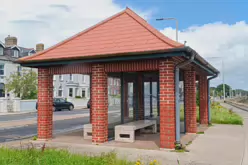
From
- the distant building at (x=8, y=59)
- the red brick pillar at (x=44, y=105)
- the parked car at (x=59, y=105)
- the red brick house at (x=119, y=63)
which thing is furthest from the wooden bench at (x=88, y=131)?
the distant building at (x=8, y=59)

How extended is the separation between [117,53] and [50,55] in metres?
2.96

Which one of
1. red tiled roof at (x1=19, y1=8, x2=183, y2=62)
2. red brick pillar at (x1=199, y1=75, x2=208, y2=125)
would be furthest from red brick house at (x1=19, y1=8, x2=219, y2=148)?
red brick pillar at (x1=199, y1=75, x2=208, y2=125)

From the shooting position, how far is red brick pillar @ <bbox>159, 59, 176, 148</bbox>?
8.11 meters

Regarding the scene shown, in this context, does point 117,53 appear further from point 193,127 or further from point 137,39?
point 193,127

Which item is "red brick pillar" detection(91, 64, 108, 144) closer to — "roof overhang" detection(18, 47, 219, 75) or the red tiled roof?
"roof overhang" detection(18, 47, 219, 75)

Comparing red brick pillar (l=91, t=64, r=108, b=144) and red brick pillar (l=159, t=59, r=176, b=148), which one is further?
red brick pillar (l=91, t=64, r=108, b=144)

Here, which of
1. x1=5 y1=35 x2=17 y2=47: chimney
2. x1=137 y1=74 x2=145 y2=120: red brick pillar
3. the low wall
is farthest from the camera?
the low wall

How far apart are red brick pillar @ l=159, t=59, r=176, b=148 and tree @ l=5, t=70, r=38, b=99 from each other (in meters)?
28.7

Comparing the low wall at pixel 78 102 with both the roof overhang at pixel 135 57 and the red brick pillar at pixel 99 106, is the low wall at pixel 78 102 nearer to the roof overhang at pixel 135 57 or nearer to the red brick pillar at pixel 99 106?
the roof overhang at pixel 135 57

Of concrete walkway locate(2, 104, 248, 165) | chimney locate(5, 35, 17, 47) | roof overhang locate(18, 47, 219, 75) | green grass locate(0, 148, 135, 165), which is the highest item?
chimney locate(5, 35, 17, 47)

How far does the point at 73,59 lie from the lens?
926 centimetres

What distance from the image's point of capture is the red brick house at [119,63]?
816 centimetres

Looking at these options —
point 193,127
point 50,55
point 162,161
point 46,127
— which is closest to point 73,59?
point 50,55

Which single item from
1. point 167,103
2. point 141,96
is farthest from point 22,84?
point 167,103
